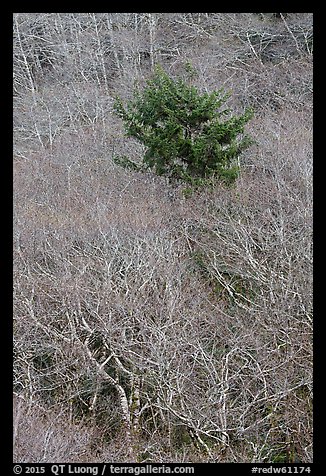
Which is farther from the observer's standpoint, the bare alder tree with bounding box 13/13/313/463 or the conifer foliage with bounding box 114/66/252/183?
the conifer foliage with bounding box 114/66/252/183

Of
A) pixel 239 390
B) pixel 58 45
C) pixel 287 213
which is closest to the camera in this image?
pixel 239 390

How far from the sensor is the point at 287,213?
33.9ft

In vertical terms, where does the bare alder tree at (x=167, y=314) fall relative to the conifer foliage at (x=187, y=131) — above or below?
below

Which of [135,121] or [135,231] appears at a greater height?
[135,121]

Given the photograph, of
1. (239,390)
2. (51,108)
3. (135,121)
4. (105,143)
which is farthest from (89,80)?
(239,390)

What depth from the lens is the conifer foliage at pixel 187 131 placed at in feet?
35.1

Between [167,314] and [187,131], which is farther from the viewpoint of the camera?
[187,131]

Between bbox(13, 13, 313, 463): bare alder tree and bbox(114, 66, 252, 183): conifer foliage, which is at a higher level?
bbox(114, 66, 252, 183): conifer foliage

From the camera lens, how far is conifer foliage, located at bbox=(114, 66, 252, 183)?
10711 millimetres

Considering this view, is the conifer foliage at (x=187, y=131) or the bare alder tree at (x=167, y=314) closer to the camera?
the bare alder tree at (x=167, y=314)

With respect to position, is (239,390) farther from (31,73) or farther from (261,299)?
(31,73)

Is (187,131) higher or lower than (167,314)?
higher

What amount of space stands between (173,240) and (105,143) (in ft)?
22.9

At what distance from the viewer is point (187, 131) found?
1101 centimetres
